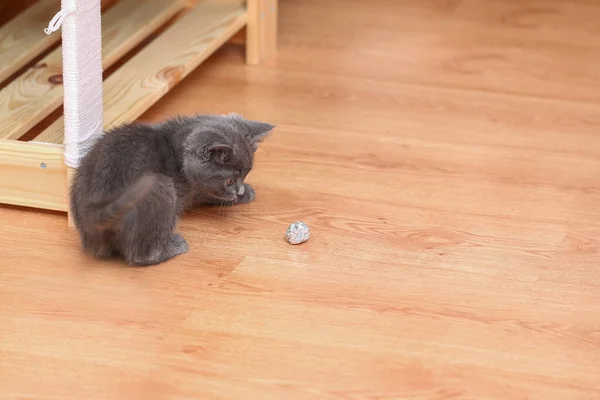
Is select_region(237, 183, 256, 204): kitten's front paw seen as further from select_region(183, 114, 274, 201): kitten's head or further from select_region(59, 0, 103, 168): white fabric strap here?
select_region(59, 0, 103, 168): white fabric strap

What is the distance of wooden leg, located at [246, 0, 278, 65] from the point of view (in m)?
2.65

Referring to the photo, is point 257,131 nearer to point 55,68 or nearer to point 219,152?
→ point 219,152

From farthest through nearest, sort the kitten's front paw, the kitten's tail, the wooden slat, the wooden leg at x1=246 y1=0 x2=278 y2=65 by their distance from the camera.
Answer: the wooden leg at x1=246 y1=0 x2=278 y2=65
the wooden slat
the kitten's front paw
the kitten's tail

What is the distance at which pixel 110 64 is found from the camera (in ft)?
7.96

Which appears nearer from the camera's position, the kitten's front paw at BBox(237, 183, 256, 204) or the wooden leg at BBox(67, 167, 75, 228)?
the wooden leg at BBox(67, 167, 75, 228)

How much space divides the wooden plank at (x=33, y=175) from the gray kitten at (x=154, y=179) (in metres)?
0.12

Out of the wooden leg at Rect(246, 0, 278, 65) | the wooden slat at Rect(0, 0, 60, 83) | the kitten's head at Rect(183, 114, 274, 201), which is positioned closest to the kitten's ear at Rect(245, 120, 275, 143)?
the kitten's head at Rect(183, 114, 274, 201)

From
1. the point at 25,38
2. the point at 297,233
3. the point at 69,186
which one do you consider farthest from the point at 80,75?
the point at 25,38

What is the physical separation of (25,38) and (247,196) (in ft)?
2.56

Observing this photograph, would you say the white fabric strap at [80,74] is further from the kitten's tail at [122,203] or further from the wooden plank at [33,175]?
the kitten's tail at [122,203]

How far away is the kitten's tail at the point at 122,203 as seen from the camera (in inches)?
64.7

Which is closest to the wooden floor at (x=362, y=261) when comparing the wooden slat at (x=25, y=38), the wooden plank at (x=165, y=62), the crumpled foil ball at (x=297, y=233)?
the crumpled foil ball at (x=297, y=233)

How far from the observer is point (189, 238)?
190 centimetres

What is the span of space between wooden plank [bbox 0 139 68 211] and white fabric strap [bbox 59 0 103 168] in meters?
0.05
